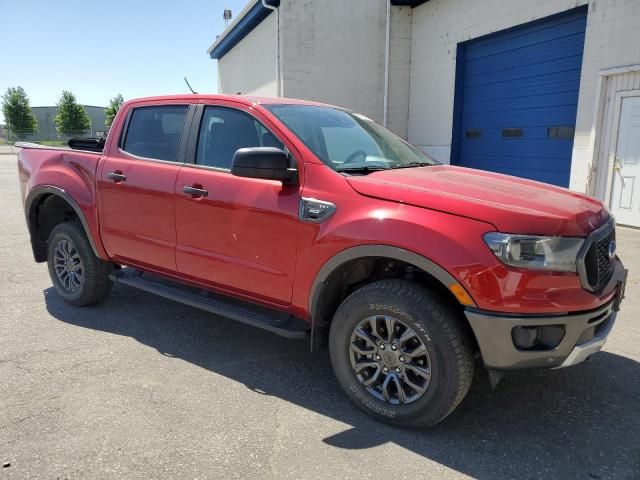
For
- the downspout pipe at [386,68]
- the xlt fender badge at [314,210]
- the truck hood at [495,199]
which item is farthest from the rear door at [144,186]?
the downspout pipe at [386,68]

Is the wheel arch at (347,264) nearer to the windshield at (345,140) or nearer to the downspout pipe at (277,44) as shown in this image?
the windshield at (345,140)

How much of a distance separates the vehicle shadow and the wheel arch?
52 cm

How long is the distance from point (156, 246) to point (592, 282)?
295cm

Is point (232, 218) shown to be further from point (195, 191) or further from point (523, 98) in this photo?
point (523, 98)

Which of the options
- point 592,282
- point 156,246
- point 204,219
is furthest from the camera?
point 156,246

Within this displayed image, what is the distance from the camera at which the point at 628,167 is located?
8117 millimetres

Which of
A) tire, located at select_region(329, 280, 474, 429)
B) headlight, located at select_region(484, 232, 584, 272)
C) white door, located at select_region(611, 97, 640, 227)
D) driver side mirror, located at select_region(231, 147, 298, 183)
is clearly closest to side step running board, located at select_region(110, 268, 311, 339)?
tire, located at select_region(329, 280, 474, 429)

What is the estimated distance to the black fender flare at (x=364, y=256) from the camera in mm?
2533

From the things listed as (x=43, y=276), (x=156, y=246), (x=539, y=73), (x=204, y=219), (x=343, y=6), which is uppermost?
(x=343, y=6)

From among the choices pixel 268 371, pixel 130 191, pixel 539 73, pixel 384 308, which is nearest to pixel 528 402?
pixel 384 308

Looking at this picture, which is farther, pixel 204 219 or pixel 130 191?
pixel 130 191

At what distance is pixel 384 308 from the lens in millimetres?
2754

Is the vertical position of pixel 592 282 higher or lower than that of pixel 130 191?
lower

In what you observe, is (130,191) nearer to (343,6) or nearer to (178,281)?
(178,281)
